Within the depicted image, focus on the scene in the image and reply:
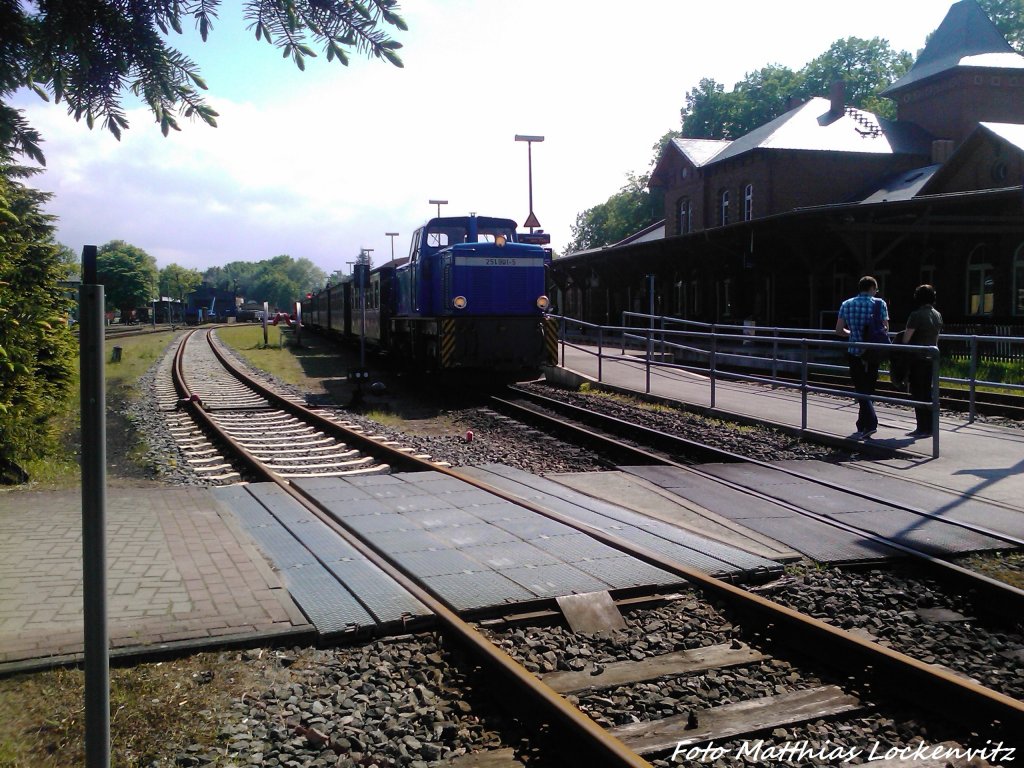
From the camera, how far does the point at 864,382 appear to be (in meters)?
11.0

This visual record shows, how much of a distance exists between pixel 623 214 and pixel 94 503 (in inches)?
3539

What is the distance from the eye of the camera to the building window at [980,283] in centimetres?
3017

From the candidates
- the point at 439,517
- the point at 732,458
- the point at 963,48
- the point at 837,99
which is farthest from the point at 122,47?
the point at 963,48

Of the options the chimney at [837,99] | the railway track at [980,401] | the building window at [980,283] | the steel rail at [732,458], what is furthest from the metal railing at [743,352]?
the chimney at [837,99]

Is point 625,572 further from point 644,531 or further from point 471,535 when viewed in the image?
point 471,535

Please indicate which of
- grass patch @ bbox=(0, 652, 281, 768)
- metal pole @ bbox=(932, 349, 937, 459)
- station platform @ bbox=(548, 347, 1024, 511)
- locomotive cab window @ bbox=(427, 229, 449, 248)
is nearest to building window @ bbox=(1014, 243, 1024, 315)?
station platform @ bbox=(548, 347, 1024, 511)

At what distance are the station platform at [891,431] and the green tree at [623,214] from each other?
6853 centimetres

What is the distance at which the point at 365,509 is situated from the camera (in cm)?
725

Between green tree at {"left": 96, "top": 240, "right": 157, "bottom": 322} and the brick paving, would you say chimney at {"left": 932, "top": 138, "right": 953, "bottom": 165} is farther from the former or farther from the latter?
green tree at {"left": 96, "top": 240, "right": 157, "bottom": 322}

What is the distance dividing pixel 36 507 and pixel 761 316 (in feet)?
104

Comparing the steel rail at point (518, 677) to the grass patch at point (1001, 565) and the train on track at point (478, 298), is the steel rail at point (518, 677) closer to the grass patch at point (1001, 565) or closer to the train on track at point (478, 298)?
the grass patch at point (1001, 565)

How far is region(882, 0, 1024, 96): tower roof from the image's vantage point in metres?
43.4

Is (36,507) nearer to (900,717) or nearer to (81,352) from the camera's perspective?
(81,352)

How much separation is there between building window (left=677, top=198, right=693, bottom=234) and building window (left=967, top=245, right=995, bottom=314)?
19000mm
